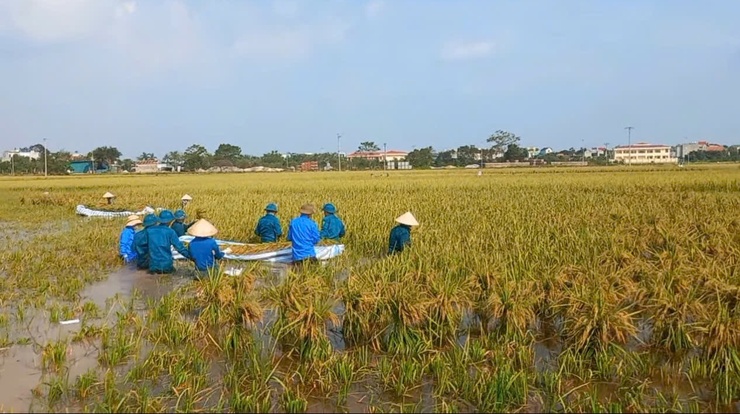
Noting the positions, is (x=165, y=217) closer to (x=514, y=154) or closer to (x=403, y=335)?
(x=403, y=335)

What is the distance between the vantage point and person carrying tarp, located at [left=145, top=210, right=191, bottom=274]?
23.2ft

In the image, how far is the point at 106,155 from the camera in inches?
3322

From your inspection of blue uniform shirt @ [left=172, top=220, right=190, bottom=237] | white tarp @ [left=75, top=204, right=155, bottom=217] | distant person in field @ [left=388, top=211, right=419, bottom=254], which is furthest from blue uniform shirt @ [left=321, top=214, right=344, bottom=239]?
white tarp @ [left=75, top=204, right=155, bottom=217]

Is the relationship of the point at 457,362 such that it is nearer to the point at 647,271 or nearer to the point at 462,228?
the point at 647,271

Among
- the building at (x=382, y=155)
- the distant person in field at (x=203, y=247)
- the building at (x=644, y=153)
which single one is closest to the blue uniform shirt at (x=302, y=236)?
the distant person in field at (x=203, y=247)

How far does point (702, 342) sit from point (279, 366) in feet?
10.3

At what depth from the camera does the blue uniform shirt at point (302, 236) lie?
280 inches

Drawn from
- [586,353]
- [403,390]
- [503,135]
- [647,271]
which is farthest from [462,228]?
[503,135]

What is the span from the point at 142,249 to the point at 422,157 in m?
86.9

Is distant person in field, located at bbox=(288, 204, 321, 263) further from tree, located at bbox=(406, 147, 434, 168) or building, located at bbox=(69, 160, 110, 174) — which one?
tree, located at bbox=(406, 147, 434, 168)

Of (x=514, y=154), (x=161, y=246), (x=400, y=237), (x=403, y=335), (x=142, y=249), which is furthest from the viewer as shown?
(x=514, y=154)

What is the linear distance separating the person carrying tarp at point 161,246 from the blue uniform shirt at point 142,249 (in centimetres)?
38

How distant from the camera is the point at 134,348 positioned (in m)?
4.21

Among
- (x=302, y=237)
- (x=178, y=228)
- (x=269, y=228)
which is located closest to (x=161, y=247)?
(x=302, y=237)
